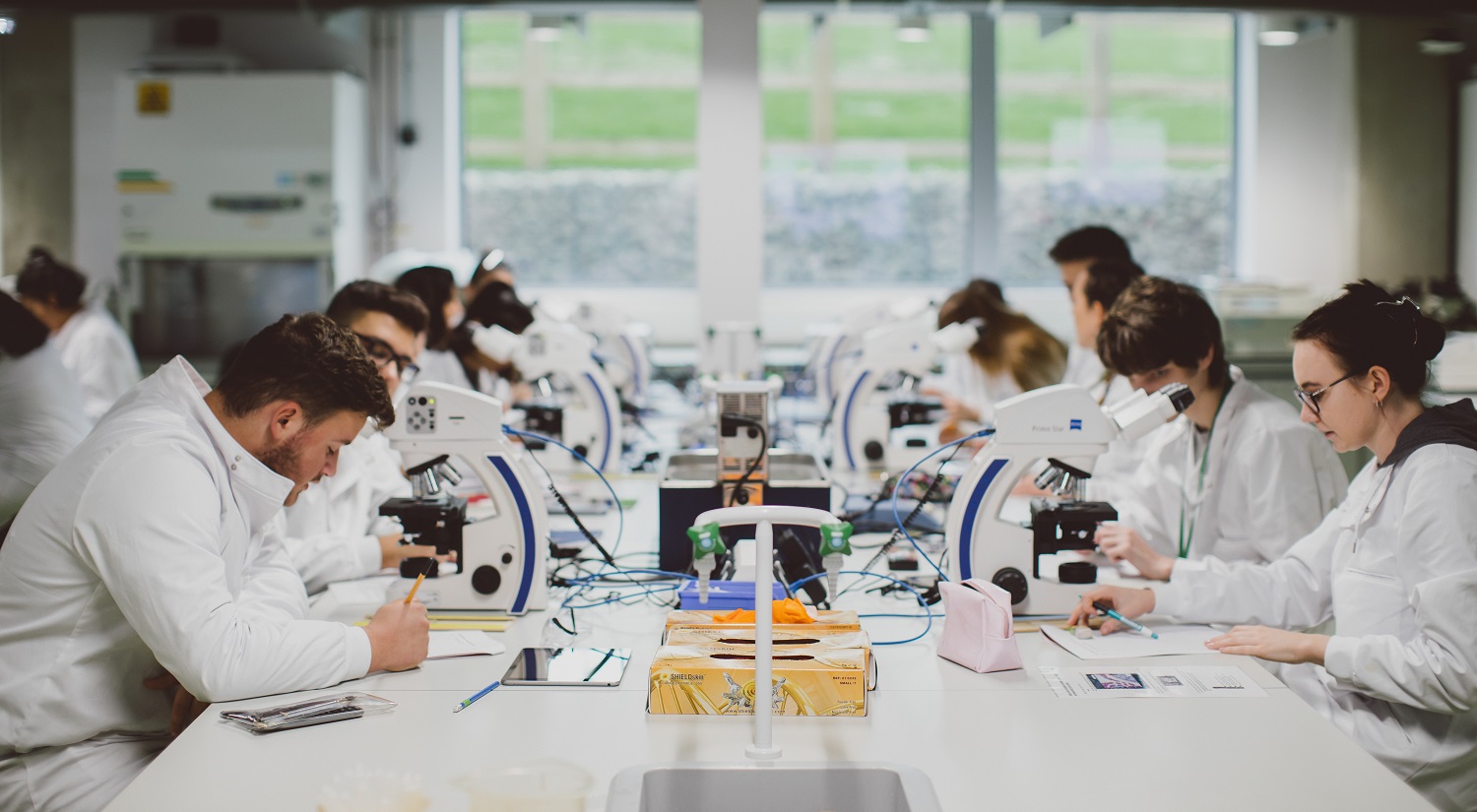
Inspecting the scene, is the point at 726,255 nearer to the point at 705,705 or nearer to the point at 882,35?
the point at 882,35

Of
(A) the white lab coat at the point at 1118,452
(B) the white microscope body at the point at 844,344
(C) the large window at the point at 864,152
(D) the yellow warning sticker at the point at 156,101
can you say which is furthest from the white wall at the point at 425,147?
(A) the white lab coat at the point at 1118,452

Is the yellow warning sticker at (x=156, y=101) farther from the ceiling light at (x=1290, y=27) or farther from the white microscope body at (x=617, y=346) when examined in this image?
the ceiling light at (x=1290, y=27)

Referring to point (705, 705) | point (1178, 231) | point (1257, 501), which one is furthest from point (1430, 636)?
point (1178, 231)

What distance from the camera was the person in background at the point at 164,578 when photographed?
177cm

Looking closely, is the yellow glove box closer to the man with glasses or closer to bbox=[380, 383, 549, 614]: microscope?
bbox=[380, 383, 549, 614]: microscope

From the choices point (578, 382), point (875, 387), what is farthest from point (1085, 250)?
point (578, 382)

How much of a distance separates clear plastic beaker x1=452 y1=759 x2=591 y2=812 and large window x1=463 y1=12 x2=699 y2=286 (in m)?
6.68

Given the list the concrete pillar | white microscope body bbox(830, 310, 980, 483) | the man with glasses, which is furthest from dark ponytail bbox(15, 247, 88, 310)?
white microscope body bbox(830, 310, 980, 483)

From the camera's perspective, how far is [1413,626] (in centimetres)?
210

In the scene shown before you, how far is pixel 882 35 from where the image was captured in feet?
26.3

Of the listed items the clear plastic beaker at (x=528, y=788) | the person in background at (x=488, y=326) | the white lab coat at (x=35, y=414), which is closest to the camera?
the clear plastic beaker at (x=528, y=788)

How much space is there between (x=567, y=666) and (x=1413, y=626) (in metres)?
1.39

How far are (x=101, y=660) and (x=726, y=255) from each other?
4.41 metres

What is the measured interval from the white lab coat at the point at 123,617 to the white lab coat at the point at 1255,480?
71.0 inches
